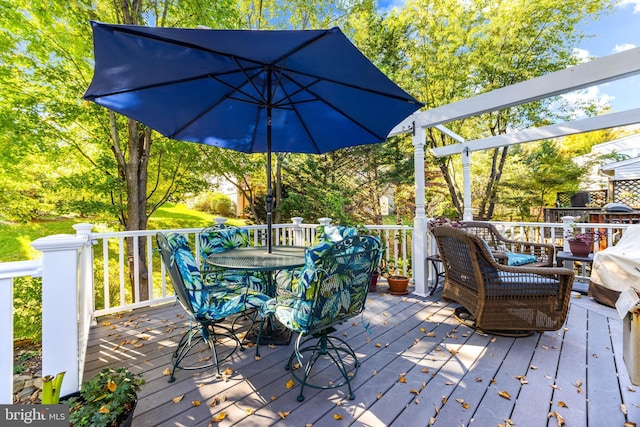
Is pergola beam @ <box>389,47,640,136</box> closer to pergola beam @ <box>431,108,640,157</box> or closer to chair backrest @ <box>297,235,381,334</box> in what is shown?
pergola beam @ <box>431,108,640,157</box>

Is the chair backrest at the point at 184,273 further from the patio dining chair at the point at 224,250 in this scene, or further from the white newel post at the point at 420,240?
the white newel post at the point at 420,240

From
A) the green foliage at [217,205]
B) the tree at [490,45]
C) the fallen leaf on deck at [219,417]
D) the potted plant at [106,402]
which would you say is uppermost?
the tree at [490,45]

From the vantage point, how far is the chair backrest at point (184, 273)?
6.99 ft

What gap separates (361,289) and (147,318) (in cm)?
268

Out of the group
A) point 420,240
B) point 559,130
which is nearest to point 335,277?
point 420,240

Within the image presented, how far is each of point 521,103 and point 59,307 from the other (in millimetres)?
4603

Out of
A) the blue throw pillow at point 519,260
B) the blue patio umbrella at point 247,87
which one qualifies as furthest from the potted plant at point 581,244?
the blue patio umbrella at point 247,87

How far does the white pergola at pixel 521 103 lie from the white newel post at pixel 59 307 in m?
3.76

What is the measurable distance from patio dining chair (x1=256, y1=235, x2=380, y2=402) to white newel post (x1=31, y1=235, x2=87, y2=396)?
113 centimetres

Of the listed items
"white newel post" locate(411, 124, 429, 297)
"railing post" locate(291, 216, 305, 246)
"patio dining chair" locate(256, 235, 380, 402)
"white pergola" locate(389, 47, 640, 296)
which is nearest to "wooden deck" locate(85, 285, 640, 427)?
"patio dining chair" locate(256, 235, 380, 402)

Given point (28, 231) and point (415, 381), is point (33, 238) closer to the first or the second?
point (28, 231)

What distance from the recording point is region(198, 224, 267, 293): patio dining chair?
3.05 m

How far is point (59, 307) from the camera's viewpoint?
61.9 inches

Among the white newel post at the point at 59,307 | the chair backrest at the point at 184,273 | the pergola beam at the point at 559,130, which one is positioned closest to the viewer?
the white newel post at the point at 59,307
